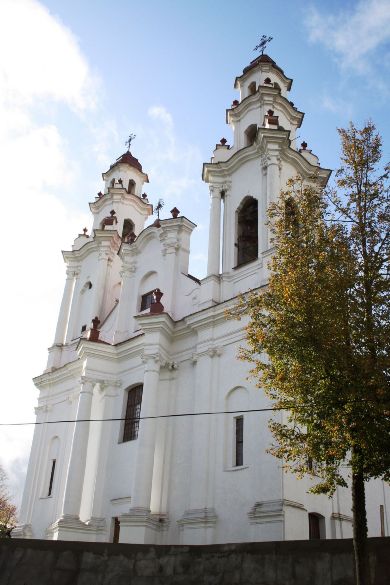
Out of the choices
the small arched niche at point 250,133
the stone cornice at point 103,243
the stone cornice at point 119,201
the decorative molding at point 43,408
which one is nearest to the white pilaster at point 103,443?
the decorative molding at point 43,408

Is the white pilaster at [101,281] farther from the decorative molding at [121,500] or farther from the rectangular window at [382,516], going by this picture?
the rectangular window at [382,516]

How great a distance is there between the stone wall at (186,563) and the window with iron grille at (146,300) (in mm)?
11989

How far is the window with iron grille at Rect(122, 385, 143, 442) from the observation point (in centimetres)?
2169

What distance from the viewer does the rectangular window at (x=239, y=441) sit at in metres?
17.7

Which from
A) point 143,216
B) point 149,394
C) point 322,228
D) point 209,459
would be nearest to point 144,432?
point 149,394

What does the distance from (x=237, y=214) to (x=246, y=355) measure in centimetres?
1139

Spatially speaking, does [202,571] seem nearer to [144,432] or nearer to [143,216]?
[144,432]

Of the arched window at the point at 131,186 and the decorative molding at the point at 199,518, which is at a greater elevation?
the arched window at the point at 131,186

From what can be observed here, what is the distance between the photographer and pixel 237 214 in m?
22.6

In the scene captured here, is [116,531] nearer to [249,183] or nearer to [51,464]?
[51,464]

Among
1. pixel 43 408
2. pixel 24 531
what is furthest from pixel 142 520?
pixel 43 408

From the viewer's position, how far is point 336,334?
995 centimetres

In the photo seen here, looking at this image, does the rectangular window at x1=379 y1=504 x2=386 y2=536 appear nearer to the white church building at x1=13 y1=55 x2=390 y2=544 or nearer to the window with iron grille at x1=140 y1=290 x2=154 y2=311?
the white church building at x1=13 y1=55 x2=390 y2=544

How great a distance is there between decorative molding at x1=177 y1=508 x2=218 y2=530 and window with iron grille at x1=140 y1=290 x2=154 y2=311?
9.12 meters
